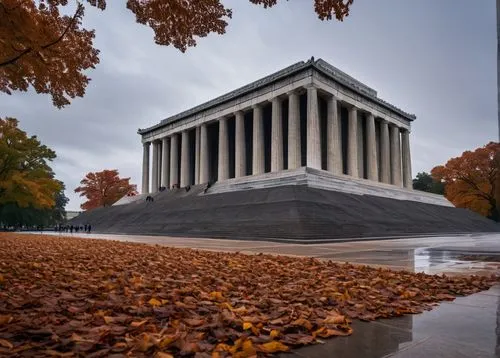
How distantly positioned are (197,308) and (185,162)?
2457 inches

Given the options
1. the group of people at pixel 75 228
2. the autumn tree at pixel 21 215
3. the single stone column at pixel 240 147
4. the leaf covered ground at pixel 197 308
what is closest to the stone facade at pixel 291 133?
the single stone column at pixel 240 147

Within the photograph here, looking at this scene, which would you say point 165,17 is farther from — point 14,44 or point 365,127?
point 365,127

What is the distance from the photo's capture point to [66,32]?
25.9 ft

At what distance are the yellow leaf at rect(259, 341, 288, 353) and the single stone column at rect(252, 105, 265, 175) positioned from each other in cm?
4685

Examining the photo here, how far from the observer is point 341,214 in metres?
24.8

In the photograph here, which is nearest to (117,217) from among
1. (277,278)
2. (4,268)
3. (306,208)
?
(306,208)

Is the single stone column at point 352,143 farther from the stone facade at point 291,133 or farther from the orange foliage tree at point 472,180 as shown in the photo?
the orange foliage tree at point 472,180

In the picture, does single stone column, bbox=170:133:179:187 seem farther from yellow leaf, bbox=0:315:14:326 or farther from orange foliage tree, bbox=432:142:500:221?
yellow leaf, bbox=0:315:14:326

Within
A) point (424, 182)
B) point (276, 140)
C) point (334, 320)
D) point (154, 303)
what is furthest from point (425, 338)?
point (424, 182)

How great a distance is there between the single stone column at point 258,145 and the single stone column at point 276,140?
2.60 m

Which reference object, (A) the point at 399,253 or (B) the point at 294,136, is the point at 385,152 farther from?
(A) the point at 399,253

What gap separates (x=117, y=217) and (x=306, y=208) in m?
28.0

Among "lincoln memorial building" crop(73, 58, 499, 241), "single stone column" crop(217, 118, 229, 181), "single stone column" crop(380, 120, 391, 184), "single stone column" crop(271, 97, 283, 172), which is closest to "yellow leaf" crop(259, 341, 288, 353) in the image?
"lincoln memorial building" crop(73, 58, 499, 241)

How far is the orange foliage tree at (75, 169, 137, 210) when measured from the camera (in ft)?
261
